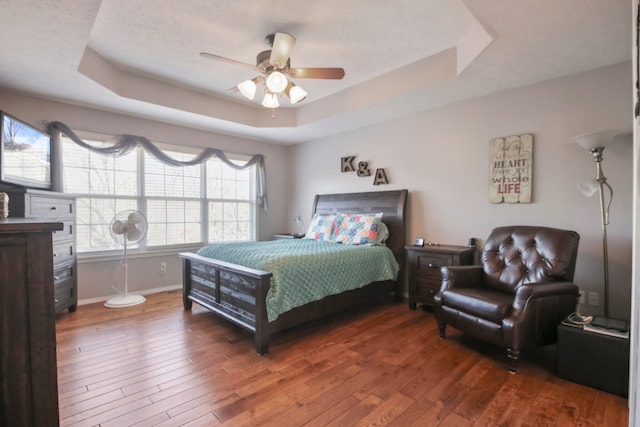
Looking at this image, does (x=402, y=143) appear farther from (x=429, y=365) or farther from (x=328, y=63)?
(x=429, y=365)

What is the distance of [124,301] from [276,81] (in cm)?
310

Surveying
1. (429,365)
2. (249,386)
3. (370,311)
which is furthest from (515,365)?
(249,386)

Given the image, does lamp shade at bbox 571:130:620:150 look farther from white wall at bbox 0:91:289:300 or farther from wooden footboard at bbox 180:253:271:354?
white wall at bbox 0:91:289:300

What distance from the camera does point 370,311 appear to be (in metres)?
3.45

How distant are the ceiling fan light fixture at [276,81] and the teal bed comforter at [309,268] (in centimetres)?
141

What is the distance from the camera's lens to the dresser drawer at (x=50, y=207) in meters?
2.72

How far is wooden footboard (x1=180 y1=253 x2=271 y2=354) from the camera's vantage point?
245 cm

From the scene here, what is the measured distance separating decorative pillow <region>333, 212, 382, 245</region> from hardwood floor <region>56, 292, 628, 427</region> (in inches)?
42.4

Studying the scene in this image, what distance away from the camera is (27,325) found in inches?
44.5

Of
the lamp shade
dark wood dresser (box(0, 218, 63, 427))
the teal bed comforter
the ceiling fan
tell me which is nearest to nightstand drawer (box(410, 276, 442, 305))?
the teal bed comforter

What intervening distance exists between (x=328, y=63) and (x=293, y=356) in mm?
2739

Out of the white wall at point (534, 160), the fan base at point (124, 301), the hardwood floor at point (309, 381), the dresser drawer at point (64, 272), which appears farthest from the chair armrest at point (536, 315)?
the dresser drawer at point (64, 272)

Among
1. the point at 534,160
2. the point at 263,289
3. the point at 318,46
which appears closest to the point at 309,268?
the point at 263,289

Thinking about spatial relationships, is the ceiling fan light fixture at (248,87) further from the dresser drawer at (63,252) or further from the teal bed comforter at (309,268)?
the dresser drawer at (63,252)
